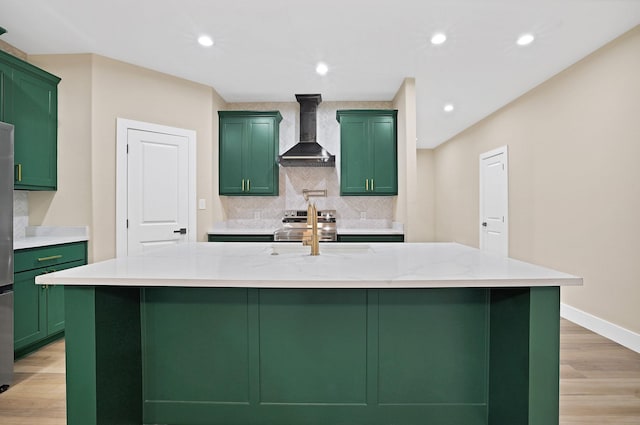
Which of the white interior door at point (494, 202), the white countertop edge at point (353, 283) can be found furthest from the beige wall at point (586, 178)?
the white countertop edge at point (353, 283)

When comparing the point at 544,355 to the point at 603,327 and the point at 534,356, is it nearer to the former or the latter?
the point at 534,356

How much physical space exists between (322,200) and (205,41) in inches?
96.2

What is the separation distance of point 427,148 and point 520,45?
6.42 meters

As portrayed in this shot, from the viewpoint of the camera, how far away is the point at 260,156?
185 inches

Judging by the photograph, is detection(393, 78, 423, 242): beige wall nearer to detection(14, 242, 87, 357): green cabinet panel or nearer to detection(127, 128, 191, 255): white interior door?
detection(127, 128, 191, 255): white interior door

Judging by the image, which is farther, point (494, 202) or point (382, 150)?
point (494, 202)

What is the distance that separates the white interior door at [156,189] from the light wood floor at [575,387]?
128 centimetres

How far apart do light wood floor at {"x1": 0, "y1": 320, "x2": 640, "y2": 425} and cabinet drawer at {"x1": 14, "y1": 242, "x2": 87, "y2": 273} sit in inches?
28.4

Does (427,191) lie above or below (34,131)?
below

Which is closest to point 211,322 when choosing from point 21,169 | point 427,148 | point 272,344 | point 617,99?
point 272,344

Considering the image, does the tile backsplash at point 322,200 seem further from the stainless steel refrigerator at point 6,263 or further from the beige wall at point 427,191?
the beige wall at point 427,191

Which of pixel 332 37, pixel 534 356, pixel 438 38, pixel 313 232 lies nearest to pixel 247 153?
pixel 332 37

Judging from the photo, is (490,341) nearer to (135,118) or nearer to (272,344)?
(272,344)

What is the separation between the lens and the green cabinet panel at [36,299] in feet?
8.86
